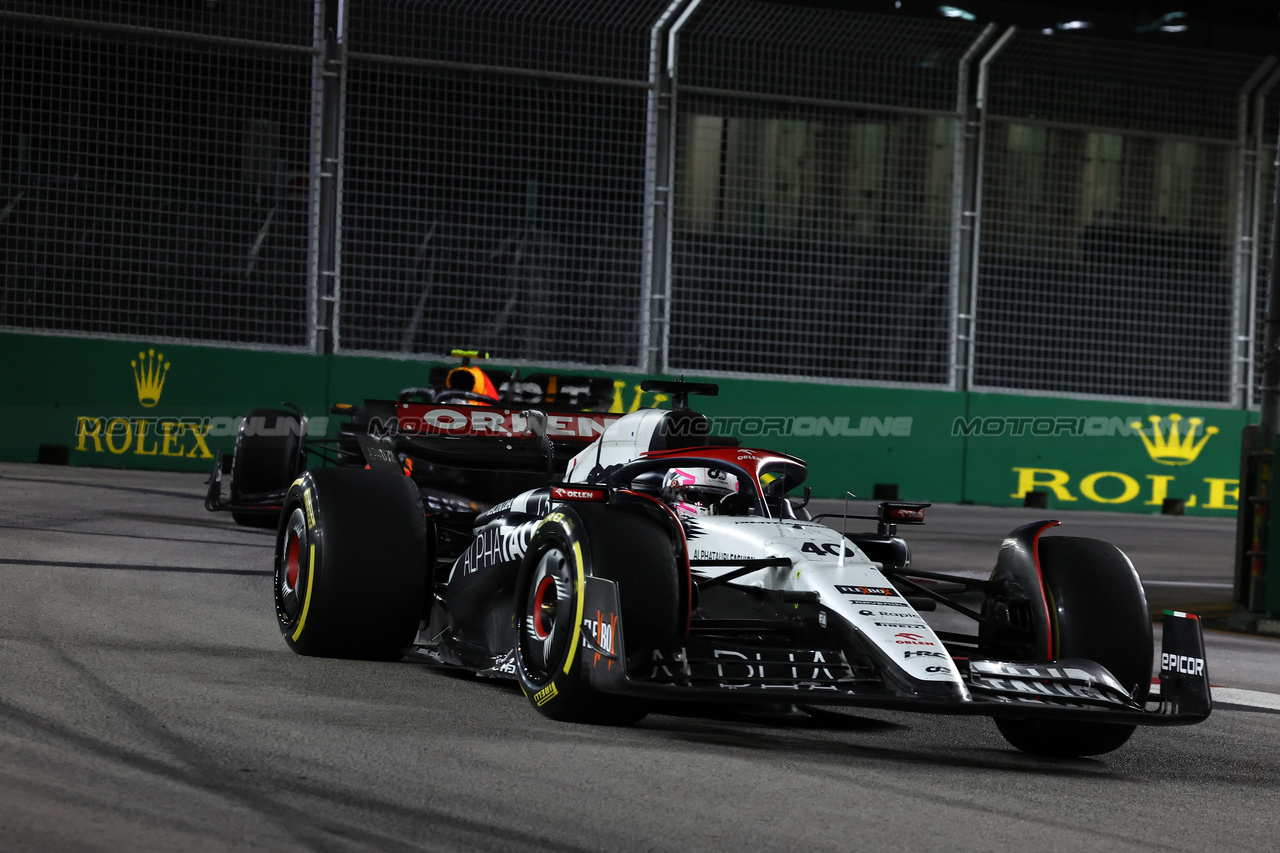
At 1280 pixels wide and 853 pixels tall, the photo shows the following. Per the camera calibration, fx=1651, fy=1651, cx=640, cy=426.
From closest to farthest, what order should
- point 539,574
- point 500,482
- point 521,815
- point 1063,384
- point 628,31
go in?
point 521,815 < point 539,574 < point 500,482 < point 628,31 < point 1063,384

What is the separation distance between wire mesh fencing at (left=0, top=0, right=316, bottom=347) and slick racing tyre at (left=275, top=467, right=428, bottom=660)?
10083mm

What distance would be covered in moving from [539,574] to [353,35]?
39.4 ft

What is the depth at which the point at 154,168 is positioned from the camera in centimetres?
1606

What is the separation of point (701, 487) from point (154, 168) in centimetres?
1135

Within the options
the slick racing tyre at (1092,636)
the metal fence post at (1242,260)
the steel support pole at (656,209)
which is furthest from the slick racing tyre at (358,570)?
the metal fence post at (1242,260)

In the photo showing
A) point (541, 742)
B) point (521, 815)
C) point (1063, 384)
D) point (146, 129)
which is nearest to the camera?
point (521, 815)

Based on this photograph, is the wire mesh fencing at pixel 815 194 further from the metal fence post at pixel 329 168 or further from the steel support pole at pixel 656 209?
the metal fence post at pixel 329 168

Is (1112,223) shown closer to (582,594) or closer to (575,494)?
(575,494)

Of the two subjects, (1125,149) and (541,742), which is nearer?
(541,742)

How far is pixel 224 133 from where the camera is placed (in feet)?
52.7

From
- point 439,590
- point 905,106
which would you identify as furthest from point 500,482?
point 905,106

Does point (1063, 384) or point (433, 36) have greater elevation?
point (433, 36)

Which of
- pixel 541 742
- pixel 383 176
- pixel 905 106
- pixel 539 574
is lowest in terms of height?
pixel 541 742

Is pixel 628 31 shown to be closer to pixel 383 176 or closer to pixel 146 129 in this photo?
pixel 383 176
